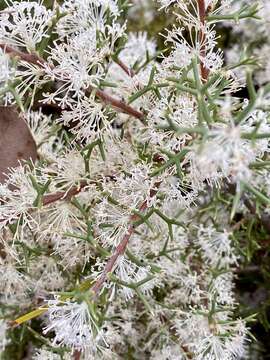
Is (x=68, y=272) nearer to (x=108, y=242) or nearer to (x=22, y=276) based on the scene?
(x=22, y=276)

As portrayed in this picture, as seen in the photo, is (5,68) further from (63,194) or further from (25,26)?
(63,194)

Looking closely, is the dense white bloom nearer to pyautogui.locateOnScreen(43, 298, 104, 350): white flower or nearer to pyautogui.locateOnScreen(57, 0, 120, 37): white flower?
pyautogui.locateOnScreen(57, 0, 120, 37): white flower

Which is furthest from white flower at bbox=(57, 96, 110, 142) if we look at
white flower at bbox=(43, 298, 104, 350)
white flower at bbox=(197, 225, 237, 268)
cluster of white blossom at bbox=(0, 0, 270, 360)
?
white flower at bbox=(197, 225, 237, 268)

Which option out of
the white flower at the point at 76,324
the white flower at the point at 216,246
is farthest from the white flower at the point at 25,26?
the white flower at the point at 216,246

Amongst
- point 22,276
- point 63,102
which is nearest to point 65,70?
point 63,102

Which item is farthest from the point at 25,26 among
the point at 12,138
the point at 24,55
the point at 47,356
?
the point at 47,356
